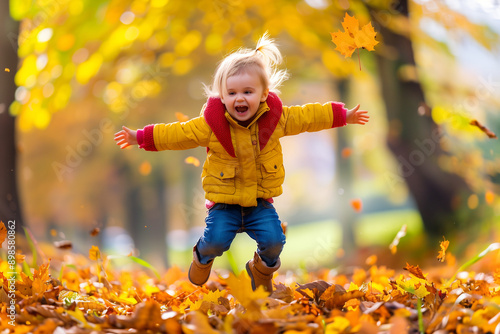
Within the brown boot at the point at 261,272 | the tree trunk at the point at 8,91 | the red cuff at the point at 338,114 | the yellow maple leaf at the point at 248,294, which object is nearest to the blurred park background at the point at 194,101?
the tree trunk at the point at 8,91

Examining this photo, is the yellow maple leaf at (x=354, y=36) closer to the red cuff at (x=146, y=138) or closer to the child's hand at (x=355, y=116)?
the child's hand at (x=355, y=116)

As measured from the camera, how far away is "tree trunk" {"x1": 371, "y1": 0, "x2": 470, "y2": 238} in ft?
18.7

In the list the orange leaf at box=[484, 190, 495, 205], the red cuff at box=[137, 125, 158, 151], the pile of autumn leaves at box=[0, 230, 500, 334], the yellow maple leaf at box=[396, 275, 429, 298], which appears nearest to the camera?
the pile of autumn leaves at box=[0, 230, 500, 334]

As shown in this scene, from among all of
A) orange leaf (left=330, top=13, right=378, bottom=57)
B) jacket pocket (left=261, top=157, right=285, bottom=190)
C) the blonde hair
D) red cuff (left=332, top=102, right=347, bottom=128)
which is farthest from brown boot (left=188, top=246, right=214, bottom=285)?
orange leaf (left=330, top=13, right=378, bottom=57)

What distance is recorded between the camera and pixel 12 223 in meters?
3.38

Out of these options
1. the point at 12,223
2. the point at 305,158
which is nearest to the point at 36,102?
the point at 12,223

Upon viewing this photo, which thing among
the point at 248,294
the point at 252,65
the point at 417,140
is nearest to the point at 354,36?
the point at 252,65

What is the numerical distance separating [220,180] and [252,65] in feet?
2.07

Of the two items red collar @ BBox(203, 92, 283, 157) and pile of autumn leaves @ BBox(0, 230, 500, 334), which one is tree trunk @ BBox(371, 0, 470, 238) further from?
red collar @ BBox(203, 92, 283, 157)

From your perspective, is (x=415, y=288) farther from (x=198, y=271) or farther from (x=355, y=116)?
(x=198, y=271)

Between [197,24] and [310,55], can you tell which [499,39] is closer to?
[310,55]

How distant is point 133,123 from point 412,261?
678 centimetres

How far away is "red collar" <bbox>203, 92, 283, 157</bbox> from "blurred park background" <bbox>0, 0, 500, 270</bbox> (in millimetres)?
1218

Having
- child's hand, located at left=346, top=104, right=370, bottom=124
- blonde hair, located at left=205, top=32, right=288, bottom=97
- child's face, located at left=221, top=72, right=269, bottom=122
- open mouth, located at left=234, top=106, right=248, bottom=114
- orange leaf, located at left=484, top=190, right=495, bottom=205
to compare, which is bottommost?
orange leaf, located at left=484, top=190, right=495, bottom=205
